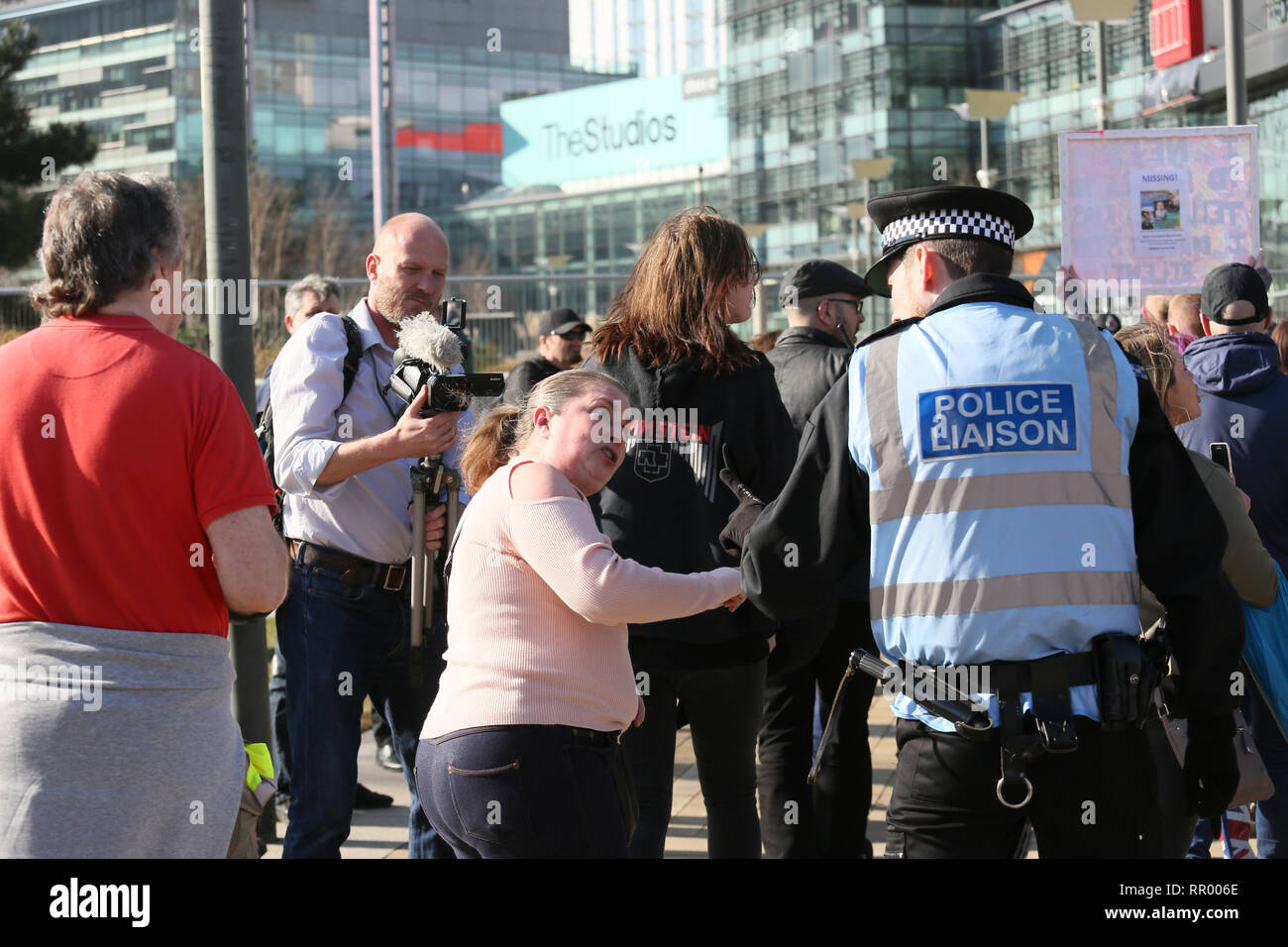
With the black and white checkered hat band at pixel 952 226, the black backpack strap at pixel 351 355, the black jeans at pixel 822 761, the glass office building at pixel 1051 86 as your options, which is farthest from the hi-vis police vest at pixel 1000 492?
the glass office building at pixel 1051 86

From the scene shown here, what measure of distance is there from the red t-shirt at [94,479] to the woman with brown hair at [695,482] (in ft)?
4.43

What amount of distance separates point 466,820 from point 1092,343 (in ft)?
5.07

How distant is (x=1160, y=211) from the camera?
6695mm

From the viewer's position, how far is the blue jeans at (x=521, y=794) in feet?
9.45

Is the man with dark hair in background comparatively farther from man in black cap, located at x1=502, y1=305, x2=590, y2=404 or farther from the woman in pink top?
the woman in pink top

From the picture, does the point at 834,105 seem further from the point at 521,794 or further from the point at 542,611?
the point at 521,794

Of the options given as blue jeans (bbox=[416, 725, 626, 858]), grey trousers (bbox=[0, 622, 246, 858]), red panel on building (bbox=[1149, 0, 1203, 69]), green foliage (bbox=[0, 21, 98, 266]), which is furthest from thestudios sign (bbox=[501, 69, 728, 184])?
grey trousers (bbox=[0, 622, 246, 858])

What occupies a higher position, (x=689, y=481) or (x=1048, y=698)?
(x=689, y=481)

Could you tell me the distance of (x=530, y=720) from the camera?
9.57ft

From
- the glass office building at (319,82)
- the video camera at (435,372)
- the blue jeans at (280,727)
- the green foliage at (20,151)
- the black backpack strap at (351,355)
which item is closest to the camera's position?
the video camera at (435,372)

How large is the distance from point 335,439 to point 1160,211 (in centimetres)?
425

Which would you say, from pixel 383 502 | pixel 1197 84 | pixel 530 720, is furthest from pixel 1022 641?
pixel 1197 84

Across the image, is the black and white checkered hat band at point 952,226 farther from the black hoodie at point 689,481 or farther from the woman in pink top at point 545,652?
the black hoodie at point 689,481

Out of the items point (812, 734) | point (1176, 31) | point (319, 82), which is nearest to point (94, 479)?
point (812, 734)
